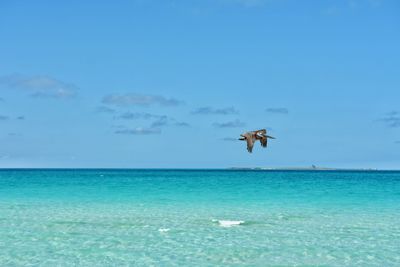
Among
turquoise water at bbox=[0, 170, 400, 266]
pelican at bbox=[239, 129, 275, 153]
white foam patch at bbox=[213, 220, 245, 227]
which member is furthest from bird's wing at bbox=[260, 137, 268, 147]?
white foam patch at bbox=[213, 220, 245, 227]

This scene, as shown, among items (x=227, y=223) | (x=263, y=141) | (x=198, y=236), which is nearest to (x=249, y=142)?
(x=263, y=141)

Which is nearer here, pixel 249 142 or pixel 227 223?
pixel 249 142

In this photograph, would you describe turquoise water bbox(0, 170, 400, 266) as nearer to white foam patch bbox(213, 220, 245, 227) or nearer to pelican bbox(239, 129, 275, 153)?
white foam patch bbox(213, 220, 245, 227)

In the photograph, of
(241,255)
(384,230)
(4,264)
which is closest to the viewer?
(4,264)

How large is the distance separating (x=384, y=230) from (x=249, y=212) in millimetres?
8426

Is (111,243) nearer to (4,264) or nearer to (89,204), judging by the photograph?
(4,264)

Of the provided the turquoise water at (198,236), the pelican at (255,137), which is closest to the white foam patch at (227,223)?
the turquoise water at (198,236)

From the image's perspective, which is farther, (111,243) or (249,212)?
(249,212)

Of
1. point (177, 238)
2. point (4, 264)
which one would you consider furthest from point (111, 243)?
point (4, 264)

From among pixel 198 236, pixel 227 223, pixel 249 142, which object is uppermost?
pixel 249 142

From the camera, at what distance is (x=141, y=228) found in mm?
21234

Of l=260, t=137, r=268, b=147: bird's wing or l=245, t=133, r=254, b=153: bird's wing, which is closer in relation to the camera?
l=245, t=133, r=254, b=153: bird's wing

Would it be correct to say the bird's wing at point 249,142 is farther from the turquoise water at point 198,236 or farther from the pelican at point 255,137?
the turquoise water at point 198,236

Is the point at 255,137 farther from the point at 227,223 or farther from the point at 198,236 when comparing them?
the point at 227,223
